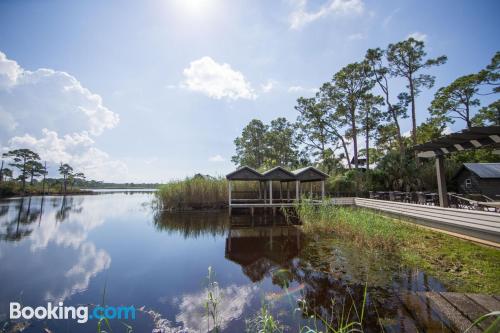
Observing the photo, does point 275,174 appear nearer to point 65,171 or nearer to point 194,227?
point 194,227

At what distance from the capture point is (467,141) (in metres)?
6.95

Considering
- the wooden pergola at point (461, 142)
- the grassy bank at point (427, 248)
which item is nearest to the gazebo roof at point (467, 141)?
the wooden pergola at point (461, 142)

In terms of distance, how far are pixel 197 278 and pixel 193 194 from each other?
1314 centimetres

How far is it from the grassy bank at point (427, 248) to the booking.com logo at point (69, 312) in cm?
585

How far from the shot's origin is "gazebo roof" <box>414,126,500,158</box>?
576 cm

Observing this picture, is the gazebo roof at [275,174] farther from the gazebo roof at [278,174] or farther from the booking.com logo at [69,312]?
the booking.com logo at [69,312]

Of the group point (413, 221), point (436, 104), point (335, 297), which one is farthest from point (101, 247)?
point (436, 104)

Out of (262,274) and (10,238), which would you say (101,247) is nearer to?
(10,238)

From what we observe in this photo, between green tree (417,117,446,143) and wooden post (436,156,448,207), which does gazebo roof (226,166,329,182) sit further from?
green tree (417,117,446,143)

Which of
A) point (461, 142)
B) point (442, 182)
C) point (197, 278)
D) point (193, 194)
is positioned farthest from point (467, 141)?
point (193, 194)

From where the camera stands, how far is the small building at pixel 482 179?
53.3 feet

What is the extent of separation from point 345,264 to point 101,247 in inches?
310

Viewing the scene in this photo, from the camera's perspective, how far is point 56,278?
17.5 feet

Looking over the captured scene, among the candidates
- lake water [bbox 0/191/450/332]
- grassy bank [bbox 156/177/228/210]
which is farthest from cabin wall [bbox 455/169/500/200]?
grassy bank [bbox 156/177/228/210]
